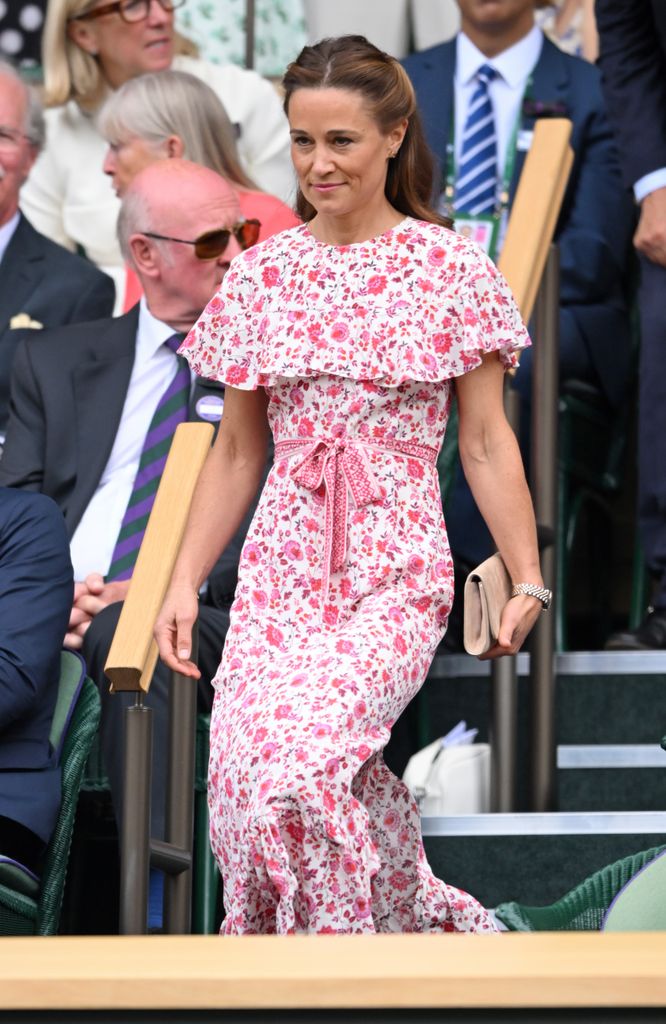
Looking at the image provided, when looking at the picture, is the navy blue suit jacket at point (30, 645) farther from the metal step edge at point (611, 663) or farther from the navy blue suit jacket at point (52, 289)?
the navy blue suit jacket at point (52, 289)

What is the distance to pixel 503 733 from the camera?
4320 mm

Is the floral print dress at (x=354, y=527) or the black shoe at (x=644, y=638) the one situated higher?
the floral print dress at (x=354, y=527)

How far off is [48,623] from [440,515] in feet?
2.98

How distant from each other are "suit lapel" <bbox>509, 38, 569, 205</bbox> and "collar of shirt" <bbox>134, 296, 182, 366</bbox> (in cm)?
104

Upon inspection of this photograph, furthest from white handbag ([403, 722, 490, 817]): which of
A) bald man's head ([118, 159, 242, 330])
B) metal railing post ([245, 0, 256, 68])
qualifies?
metal railing post ([245, 0, 256, 68])

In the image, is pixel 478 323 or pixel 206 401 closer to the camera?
pixel 478 323

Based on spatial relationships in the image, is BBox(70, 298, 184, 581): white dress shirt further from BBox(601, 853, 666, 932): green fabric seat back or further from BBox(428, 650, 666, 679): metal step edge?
BBox(601, 853, 666, 932): green fabric seat back

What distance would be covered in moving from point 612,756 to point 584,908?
44.4 inches

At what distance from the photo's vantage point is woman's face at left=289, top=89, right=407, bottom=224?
3.33 metres

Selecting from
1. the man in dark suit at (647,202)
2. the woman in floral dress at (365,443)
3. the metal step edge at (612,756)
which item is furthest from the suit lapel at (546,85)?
the woman in floral dress at (365,443)

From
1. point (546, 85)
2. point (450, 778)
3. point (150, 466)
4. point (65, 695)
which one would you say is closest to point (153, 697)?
point (65, 695)

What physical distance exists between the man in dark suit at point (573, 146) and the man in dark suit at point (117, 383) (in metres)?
0.64

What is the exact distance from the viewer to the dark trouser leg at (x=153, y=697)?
4.09 meters

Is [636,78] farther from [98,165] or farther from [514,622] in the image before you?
[514,622]
